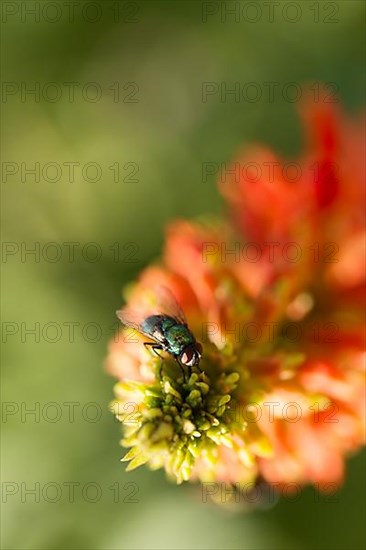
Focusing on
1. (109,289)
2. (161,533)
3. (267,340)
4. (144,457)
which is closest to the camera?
(144,457)

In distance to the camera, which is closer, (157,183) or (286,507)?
(286,507)

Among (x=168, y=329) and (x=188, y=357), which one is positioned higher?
(x=168, y=329)

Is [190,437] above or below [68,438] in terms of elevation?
below

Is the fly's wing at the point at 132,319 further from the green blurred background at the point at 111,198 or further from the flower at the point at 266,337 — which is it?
the green blurred background at the point at 111,198

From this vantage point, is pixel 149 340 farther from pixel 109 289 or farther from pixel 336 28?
pixel 336 28

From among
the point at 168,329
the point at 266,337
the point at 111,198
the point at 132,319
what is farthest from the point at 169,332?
the point at 111,198

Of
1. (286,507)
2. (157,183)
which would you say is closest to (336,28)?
(157,183)

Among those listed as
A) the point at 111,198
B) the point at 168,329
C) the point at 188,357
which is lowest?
the point at 188,357

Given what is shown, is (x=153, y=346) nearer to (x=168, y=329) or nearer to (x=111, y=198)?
(x=168, y=329)
